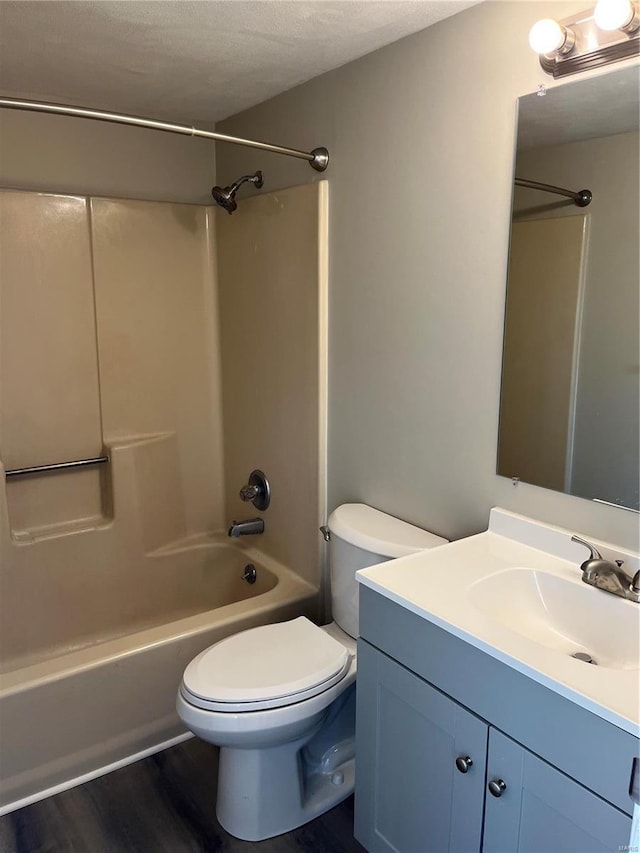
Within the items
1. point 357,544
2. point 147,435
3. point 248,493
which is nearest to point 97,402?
point 147,435

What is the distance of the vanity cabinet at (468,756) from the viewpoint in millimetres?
1095

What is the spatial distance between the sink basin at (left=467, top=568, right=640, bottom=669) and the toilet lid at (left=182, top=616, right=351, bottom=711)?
54 cm

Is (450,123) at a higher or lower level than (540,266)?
higher

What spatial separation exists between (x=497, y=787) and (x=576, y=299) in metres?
1.06

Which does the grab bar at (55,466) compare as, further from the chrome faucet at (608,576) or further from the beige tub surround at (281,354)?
the chrome faucet at (608,576)

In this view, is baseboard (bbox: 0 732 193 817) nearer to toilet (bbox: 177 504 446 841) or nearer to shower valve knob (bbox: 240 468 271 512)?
toilet (bbox: 177 504 446 841)

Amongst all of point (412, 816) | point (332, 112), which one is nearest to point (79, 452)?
point (332, 112)

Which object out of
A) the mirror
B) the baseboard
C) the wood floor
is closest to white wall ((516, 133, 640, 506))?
the mirror

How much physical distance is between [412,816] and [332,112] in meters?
2.04

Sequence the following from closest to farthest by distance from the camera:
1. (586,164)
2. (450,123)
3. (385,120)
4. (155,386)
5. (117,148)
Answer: (586,164), (450,123), (385,120), (117,148), (155,386)

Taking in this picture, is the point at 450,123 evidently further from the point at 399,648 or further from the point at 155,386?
the point at 155,386

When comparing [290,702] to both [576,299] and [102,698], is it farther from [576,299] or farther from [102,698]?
[576,299]

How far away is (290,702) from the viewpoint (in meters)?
1.71

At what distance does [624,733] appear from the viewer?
103 cm
